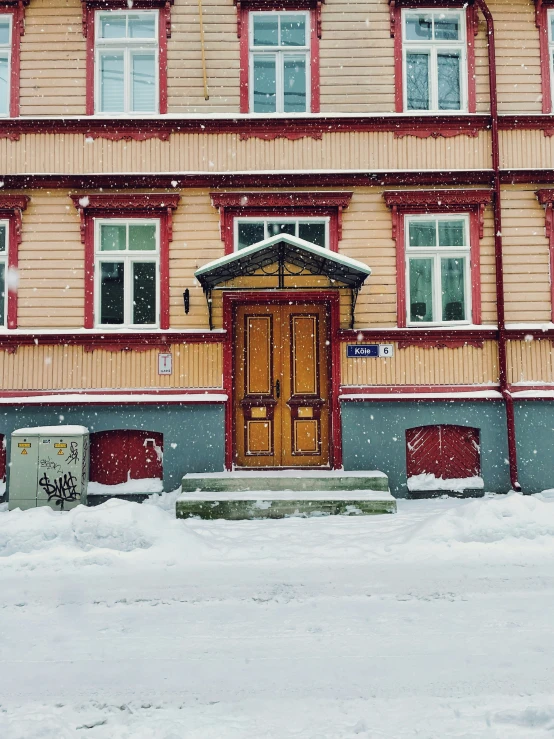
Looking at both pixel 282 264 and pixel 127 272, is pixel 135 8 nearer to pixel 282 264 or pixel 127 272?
pixel 127 272

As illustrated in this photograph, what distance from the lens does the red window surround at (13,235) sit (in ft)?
27.1

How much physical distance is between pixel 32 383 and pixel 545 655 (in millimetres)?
7622

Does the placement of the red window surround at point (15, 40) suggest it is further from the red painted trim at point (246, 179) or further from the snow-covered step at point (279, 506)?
the snow-covered step at point (279, 506)

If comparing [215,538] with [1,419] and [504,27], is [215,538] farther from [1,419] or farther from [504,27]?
[504,27]

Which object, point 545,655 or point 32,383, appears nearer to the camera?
point 545,655

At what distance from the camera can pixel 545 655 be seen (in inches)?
136

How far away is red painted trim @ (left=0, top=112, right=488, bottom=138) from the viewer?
27.5 ft

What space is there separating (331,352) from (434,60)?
5.31 meters

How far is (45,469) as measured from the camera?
727 cm

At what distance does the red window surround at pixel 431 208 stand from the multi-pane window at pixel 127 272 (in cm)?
396

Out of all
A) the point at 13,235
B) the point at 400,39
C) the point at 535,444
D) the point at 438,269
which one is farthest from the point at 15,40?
the point at 535,444

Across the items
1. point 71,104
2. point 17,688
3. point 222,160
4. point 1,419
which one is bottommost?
point 17,688

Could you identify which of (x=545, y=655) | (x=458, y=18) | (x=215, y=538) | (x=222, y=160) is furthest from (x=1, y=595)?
(x=458, y=18)

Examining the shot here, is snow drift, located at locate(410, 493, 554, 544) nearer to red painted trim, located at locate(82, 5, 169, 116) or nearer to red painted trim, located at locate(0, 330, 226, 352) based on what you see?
red painted trim, located at locate(0, 330, 226, 352)
